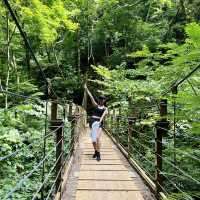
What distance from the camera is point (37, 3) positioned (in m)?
11.6

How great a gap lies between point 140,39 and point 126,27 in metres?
1.51

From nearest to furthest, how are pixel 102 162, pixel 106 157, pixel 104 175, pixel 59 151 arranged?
1. pixel 59 151
2. pixel 104 175
3. pixel 102 162
4. pixel 106 157

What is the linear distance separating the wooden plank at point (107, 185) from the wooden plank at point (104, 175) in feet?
0.84

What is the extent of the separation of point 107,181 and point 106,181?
0.05ft

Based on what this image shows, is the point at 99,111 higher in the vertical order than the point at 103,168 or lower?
higher

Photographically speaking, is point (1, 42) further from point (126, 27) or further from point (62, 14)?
point (126, 27)

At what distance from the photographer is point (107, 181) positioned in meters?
5.77

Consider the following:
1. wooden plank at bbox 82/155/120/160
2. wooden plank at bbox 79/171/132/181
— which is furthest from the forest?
wooden plank at bbox 79/171/132/181

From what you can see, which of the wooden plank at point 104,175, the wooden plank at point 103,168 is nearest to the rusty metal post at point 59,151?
the wooden plank at point 104,175

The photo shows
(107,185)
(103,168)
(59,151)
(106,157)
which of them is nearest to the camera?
(59,151)

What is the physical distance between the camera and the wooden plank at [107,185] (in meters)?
5.30

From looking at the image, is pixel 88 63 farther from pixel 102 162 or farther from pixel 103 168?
pixel 103 168

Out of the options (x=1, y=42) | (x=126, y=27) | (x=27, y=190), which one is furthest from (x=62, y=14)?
(x=126, y=27)

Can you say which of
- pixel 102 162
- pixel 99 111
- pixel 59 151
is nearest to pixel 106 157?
pixel 102 162
